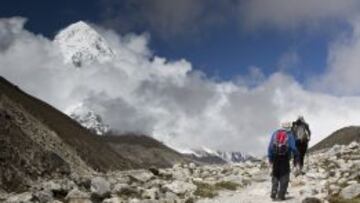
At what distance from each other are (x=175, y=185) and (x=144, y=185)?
10.1 feet

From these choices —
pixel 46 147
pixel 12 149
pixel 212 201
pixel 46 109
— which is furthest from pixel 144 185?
pixel 46 109

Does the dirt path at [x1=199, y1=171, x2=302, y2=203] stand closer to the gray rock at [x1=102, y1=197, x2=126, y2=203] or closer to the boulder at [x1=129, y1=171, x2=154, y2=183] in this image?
the gray rock at [x1=102, y1=197, x2=126, y2=203]

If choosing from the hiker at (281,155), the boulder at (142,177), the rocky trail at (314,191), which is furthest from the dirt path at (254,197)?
the boulder at (142,177)

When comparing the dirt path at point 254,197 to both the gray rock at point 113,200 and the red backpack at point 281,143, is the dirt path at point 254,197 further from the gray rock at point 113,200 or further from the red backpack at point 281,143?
the gray rock at point 113,200

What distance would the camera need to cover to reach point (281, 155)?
23.6m

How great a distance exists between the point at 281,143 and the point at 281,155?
0.41 metres

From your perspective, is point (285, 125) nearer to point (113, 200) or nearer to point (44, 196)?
point (113, 200)

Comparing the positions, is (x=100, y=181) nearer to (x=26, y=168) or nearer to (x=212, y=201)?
(x=212, y=201)

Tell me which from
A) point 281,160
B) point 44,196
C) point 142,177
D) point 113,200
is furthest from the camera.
A: point 142,177

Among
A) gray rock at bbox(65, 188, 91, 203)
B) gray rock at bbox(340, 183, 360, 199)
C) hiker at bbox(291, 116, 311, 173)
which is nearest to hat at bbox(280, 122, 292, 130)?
gray rock at bbox(340, 183, 360, 199)

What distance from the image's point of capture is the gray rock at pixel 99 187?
25.7m

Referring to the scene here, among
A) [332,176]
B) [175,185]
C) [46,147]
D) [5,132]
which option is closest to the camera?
[175,185]

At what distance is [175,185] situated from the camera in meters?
28.0

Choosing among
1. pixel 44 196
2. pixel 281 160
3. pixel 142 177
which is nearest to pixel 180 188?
pixel 44 196
